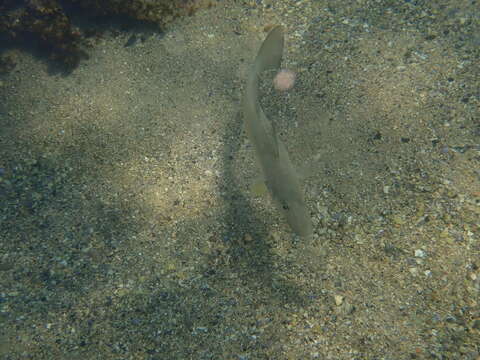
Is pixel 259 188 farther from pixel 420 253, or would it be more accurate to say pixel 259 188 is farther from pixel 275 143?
pixel 420 253

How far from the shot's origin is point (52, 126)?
5309 millimetres

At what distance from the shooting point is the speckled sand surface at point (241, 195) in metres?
3.71

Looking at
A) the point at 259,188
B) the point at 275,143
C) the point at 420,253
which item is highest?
the point at 275,143

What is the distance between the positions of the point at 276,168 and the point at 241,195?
0.67m

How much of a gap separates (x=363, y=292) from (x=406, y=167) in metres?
1.88

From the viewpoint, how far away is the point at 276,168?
14.7 feet

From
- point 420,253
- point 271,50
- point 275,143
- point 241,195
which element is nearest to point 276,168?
Answer: point 275,143

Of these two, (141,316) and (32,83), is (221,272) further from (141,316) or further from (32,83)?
(32,83)

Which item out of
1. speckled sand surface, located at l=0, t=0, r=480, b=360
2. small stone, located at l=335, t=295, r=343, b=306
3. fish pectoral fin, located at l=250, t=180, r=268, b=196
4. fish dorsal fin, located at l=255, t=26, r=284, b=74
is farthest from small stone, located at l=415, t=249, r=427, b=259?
fish dorsal fin, located at l=255, t=26, r=284, b=74

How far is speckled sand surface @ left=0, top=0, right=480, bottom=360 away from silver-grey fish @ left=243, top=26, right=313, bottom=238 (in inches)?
9.9

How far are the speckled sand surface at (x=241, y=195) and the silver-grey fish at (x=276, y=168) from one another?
9.9 inches

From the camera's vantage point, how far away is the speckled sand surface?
3707 mm

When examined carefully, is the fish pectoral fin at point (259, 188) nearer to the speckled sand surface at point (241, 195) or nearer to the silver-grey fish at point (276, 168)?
the silver-grey fish at point (276, 168)

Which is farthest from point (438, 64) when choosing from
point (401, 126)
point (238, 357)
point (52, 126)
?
point (52, 126)
